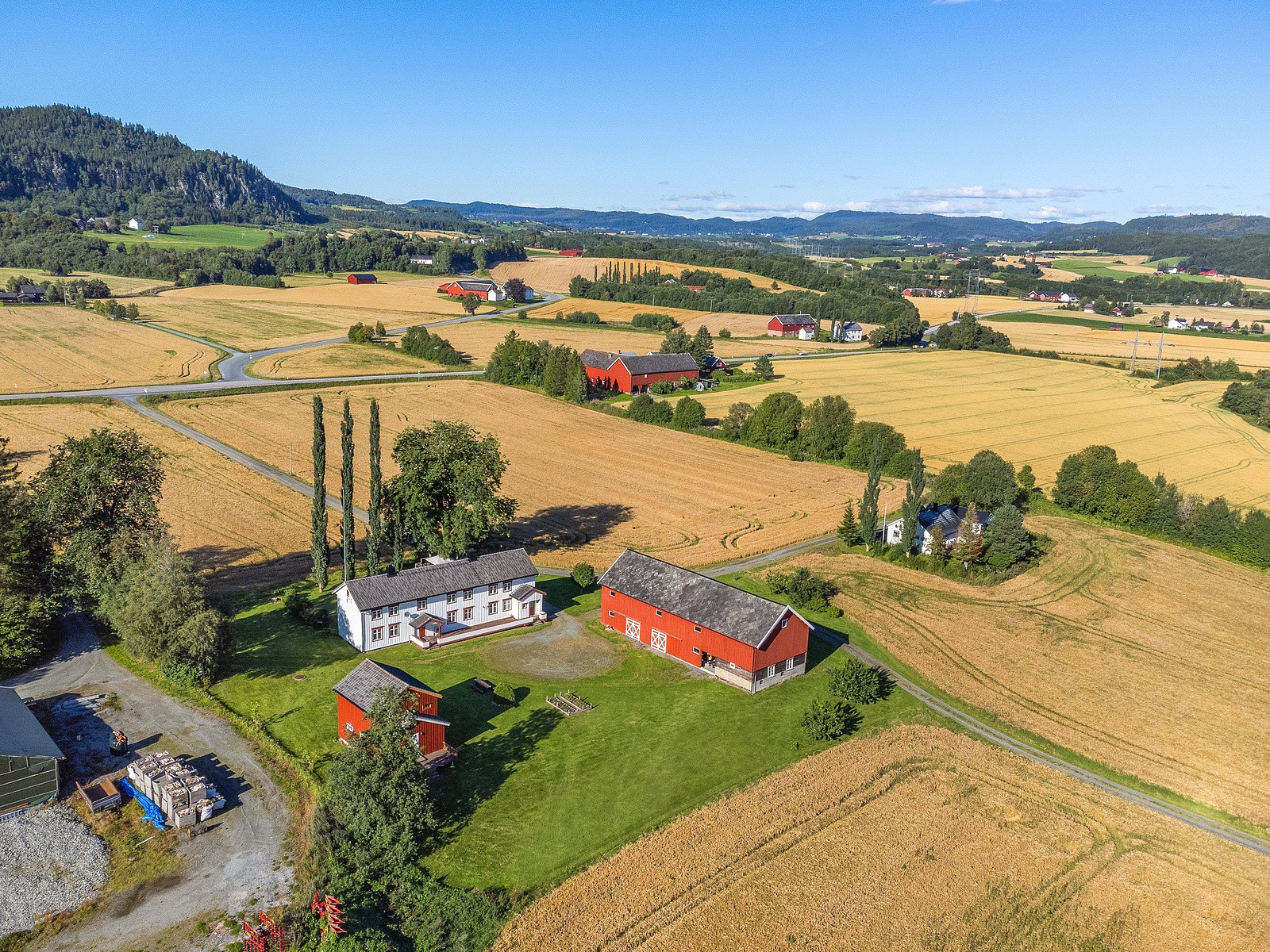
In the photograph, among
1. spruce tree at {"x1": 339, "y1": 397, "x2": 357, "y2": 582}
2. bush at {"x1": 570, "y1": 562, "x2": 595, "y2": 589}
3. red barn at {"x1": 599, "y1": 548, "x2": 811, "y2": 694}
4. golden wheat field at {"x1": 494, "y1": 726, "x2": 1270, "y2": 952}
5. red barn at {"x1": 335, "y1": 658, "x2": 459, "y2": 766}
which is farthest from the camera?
bush at {"x1": 570, "y1": 562, "x2": 595, "y2": 589}

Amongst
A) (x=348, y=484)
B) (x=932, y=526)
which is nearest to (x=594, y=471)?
(x=348, y=484)

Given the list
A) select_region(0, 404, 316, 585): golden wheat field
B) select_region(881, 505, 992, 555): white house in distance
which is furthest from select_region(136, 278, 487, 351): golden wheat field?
select_region(881, 505, 992, 555): white house in distance

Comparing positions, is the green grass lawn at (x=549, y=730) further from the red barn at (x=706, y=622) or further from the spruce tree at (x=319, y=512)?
the spruce tree at (x=319, y=512)

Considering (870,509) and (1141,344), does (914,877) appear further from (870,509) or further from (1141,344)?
(1141,344)

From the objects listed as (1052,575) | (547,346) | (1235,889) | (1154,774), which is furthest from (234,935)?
(547,346)

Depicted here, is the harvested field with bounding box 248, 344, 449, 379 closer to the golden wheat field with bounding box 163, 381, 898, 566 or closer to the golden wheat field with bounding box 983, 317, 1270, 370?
the golden wheat field with bounding box 163, 381, 898, 566

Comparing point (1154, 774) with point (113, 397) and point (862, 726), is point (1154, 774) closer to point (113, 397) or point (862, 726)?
point (862, 726)

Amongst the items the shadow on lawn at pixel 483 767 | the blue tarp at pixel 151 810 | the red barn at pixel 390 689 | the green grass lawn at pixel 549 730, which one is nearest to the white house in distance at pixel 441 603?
the green grass lawn at pixel 549 730
